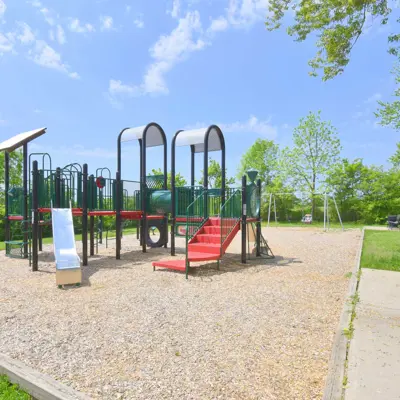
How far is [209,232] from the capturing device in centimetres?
901

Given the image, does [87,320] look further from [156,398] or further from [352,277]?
[352,277]

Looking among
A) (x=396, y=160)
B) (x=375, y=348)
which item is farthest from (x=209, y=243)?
(x=396, y=160)

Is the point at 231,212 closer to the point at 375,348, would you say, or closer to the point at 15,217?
the point at 375,348

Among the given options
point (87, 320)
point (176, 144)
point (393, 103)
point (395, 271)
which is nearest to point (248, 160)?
point (393, 103)

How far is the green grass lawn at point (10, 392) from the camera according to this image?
109 inches

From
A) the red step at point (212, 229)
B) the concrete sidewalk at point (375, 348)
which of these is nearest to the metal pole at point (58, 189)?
the red step at point (212, 229)

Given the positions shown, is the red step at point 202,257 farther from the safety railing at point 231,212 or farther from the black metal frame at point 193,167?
the black metal frame at point 193,167

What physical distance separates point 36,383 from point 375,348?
125 inches

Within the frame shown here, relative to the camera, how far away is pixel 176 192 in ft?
33.6

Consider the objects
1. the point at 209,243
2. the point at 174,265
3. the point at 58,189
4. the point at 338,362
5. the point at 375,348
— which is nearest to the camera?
the point at 338,362

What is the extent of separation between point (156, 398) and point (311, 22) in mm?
9184

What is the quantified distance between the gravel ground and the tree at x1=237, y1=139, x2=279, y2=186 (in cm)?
3014

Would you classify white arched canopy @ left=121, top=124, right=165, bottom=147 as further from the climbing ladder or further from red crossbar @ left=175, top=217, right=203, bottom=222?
the climbing ladder

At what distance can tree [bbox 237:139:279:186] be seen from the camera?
37.0m
